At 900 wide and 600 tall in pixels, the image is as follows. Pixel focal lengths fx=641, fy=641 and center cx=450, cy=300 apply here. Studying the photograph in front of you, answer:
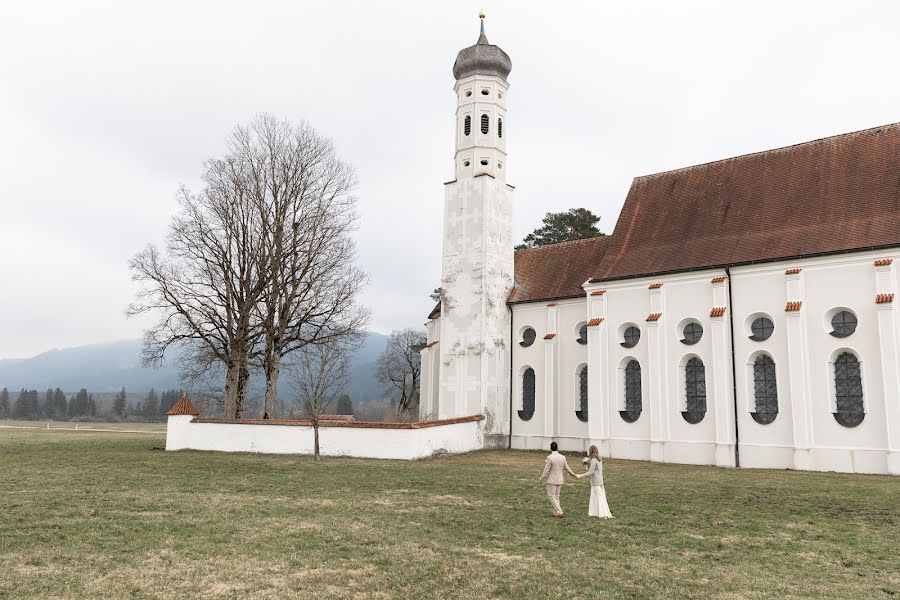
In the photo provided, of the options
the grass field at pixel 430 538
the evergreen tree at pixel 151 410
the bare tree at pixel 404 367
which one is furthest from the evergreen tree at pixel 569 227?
the evergreen tree at pixel 151 410

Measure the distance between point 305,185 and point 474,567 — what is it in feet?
78.7

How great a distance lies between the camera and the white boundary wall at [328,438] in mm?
22719

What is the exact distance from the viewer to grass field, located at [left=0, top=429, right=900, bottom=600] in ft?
23.6

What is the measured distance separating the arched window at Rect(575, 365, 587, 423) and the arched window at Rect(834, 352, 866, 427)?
31.5ft

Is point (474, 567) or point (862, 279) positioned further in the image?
point (862, 279)

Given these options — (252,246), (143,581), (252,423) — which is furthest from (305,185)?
(143,581)

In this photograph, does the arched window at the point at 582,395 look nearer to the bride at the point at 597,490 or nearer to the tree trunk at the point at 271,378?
the tree trunk at the point at 271,378

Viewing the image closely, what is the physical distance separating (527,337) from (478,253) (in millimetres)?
4479

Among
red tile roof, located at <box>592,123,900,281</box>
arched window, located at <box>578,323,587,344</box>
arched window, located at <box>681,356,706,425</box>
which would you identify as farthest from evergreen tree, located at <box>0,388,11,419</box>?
arched window, located at <box>681,356,706,425</box>

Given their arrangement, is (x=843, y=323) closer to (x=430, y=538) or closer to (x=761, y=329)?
(x=761, y=329)

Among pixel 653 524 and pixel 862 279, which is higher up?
pixel 862 279

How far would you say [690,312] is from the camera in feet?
77.4

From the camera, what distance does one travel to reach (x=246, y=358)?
2730 cm

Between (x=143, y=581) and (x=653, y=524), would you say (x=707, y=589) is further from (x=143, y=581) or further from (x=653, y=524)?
(x=143, y=581)
